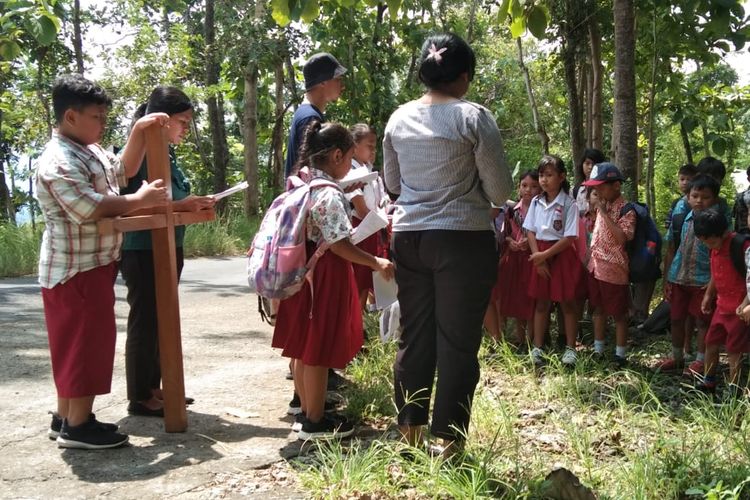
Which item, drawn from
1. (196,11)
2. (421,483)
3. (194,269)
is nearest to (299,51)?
(194,269)

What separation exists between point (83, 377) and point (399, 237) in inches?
64.5

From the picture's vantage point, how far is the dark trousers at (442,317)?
3.26 metres

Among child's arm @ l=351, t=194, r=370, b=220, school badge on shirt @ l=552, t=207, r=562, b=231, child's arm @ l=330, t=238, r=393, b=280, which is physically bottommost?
child's arm @ l=330, t=238, r=393, b=280

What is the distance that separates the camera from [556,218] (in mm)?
5527

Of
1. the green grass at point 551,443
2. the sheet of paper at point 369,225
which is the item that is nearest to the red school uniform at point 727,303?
the green grass at point 551,443

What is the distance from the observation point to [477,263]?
3.26 m

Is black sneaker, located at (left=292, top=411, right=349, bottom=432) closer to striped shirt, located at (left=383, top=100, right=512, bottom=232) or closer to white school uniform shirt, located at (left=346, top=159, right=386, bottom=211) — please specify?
striped shirt, located at (left=383, top=100, right=512, bottom=232)

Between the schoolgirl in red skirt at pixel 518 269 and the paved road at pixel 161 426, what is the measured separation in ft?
6.01

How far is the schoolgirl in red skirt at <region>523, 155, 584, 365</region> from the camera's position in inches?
217

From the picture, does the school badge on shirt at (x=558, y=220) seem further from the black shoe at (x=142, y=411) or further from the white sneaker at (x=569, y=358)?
the black shoe at (x=142, y=411)

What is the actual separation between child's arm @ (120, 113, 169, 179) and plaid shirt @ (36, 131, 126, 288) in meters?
0.28

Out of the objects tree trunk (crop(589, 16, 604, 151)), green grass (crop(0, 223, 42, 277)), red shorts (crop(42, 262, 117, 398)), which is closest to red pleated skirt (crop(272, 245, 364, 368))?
red shorts (crop(42, 262, 117, 398))

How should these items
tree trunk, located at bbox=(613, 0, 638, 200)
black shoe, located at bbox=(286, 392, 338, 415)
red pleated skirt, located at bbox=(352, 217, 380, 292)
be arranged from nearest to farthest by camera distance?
black shoe, located at bbox=(286, 392, 338, 415) → red pleated skirt, located at bbox=(352, 217, 380, 292) → tree trunk, located at bbox=(613, 0, 638, 200)

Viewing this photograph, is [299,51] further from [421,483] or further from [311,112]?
[421,483]
